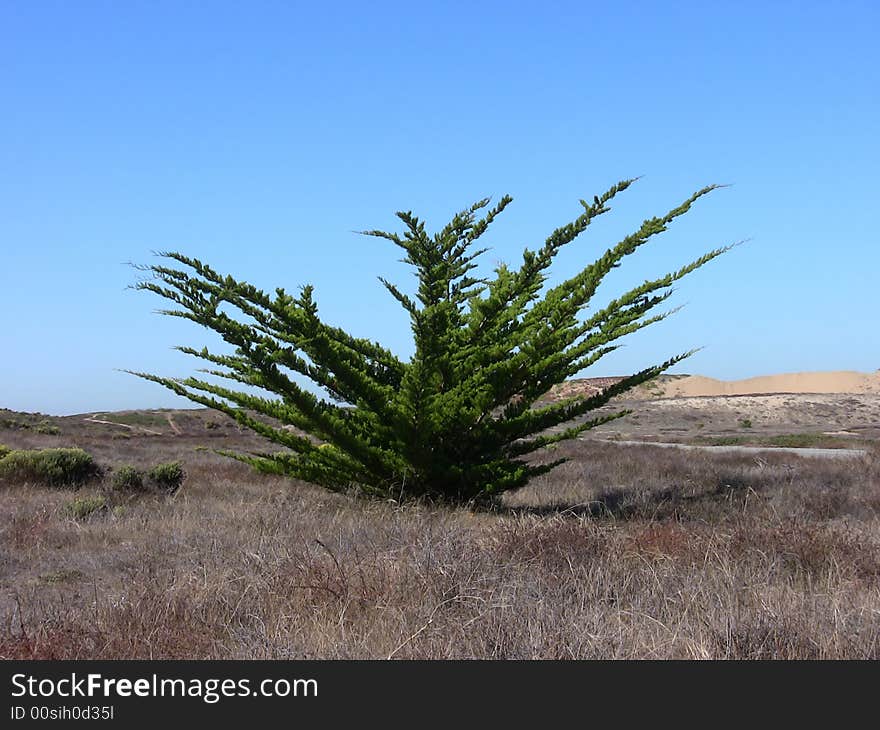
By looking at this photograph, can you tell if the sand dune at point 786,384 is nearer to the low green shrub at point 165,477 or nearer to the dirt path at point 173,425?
the dirt path at point 173,425

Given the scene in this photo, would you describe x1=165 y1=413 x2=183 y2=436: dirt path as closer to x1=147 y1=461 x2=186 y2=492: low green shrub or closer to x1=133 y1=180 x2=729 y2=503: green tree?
x1=147 y1=461 x2=186 y2=492: low green shrub

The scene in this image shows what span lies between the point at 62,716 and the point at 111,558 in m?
2.64

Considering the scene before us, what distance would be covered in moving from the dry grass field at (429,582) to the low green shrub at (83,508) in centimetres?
5

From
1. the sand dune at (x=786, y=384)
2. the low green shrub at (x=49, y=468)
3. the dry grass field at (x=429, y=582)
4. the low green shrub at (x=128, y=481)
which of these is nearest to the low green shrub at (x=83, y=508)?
the dry grass field at (x=429, y=582)

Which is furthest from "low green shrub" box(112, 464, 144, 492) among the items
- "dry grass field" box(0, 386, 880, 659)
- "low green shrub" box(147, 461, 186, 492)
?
"dry grass field" box(0, 386, 880, 659)

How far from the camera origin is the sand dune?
81.8m

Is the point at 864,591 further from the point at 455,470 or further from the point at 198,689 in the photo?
the point at 455,470

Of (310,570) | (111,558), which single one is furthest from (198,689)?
(111,558)

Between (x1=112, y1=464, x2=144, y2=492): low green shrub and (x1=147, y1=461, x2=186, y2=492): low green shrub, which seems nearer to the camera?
(x1=112, y1=464, x2=144, y2=492): low green shrub

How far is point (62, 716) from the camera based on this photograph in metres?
2.94

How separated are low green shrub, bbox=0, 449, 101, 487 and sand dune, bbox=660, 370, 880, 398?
72568 mm

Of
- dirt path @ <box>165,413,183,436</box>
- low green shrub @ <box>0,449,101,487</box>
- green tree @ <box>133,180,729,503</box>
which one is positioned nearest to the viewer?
green tree @ <box>133,180,729,503</box>

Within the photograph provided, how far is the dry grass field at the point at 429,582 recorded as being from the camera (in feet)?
11.1

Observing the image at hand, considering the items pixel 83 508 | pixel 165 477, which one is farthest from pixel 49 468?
pixel 83 508
